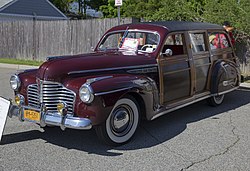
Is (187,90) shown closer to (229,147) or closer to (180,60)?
(180,60)

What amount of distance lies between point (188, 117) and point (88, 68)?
8.31 feet

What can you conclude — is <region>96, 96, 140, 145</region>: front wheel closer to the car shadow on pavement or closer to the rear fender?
the car shadow on pavement

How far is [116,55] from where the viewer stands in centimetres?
521

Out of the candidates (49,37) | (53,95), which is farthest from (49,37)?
(53,95)

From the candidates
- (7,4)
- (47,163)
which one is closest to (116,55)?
(47,163)

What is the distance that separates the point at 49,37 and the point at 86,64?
11034mm

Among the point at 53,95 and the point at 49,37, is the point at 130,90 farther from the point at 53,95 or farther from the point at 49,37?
the point at 49,37

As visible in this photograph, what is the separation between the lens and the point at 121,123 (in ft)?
15.0

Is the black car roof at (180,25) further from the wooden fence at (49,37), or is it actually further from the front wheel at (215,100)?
the wooden fence at (49,37)

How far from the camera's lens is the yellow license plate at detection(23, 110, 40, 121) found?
433 centimetres

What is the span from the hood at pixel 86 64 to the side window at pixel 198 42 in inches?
49.7

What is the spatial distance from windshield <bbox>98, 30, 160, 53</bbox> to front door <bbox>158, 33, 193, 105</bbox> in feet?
0.75

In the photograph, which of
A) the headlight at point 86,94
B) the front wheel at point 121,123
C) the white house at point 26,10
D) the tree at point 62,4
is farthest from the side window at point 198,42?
the tree at point 62,4

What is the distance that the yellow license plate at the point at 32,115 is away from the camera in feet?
14.2
